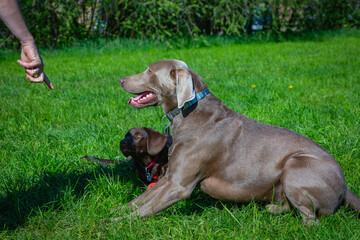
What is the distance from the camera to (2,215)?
8.63ft

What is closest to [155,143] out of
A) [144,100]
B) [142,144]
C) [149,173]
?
[142,144]

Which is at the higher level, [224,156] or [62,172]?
[224,156]

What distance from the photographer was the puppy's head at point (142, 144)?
341 centimetres

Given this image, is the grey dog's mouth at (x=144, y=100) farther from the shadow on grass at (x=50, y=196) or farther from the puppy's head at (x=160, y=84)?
the shadow on grass at (x=50, y=196)

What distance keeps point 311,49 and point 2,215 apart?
9588mm

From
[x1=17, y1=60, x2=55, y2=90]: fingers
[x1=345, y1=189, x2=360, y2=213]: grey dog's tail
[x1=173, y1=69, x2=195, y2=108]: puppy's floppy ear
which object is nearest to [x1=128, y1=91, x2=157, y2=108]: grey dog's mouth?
[x1=173, y1=69, x2=195, y2=108]: puppy's floppy ear

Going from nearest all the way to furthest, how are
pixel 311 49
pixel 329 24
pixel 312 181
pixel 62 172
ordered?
pixel 312 181
pixel 62 172
pixel 311 49
pixel 329 24

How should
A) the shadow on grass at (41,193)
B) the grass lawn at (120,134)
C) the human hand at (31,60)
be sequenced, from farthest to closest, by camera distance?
the shadow on grass at (41,193) → the grass lawn at (120,134) → the human hand at (31,60)

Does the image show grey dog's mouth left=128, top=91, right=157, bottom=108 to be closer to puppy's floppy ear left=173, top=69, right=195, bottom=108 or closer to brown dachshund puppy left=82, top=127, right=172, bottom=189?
puppy's floppy ear left=173, top=69, right=195, bottom=108

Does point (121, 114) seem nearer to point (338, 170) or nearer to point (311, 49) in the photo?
point (338, 170)

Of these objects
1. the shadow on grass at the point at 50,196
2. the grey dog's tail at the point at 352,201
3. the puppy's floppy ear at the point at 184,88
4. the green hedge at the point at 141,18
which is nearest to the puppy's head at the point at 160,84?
→ the puppy's floppy ear at the point at 184,88

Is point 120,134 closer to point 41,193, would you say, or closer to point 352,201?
point 41,193

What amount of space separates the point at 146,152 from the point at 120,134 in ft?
2.25

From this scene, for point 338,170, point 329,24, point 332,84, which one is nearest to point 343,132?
point 338,170
